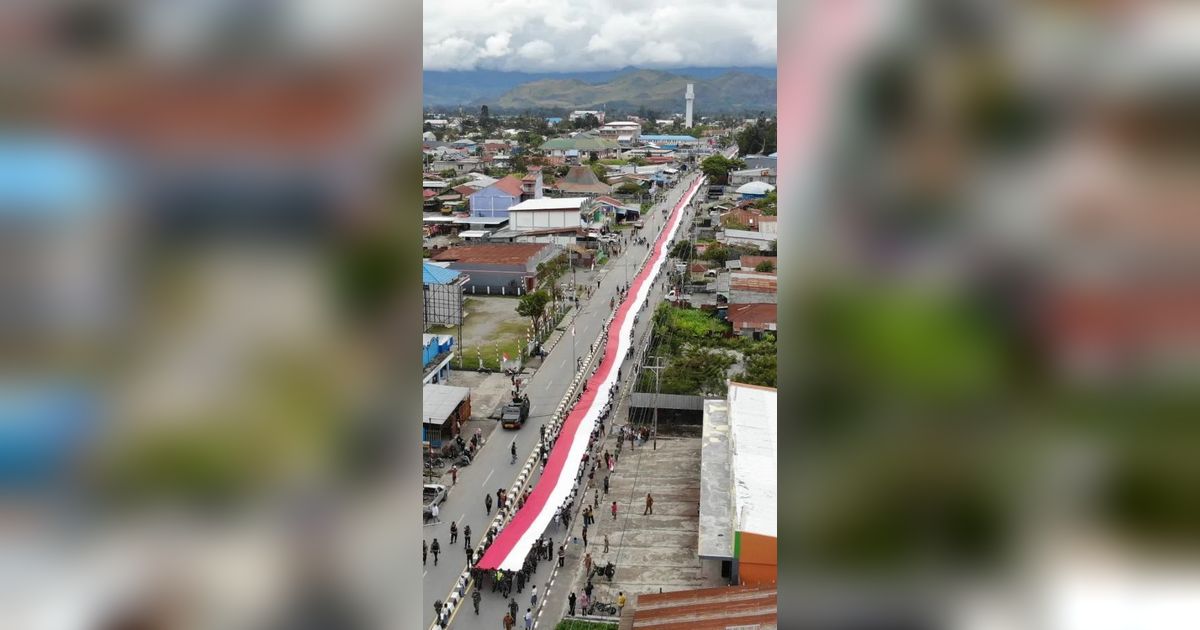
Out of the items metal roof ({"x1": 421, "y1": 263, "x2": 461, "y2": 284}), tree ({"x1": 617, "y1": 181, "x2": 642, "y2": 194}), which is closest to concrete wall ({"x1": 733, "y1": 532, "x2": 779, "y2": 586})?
metal roof ({"x1": 421, "y1": 263, "x2": 461, "y2": 284})

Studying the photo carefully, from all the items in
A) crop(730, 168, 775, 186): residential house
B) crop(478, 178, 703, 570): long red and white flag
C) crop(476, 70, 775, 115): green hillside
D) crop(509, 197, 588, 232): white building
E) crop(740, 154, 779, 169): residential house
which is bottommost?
crop(478, 178, 703, 570): long red and white flag

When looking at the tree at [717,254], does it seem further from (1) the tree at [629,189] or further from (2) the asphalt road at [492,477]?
(1) the tree at [629,189]

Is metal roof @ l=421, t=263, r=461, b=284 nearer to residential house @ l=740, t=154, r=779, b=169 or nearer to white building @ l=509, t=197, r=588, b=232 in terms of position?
white building @ l=509, t=197, r=588, b=232

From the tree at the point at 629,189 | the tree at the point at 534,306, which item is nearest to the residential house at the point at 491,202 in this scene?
the tree at the point at 629,189
